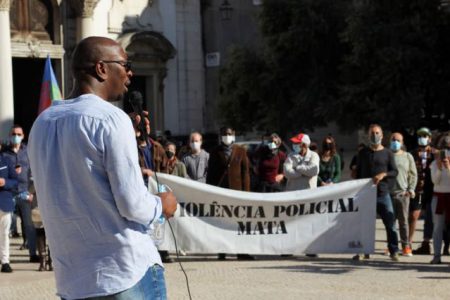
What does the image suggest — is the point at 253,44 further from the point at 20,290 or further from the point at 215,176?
the point at 20,290

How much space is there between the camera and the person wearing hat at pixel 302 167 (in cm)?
1417

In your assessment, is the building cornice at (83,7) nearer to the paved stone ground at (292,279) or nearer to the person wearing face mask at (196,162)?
the person wearing face mask at (196,162)

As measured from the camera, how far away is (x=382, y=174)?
13305 millimetres

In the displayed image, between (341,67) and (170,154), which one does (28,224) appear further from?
(341,67)

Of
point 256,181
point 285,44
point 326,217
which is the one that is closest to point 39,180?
point 326,217

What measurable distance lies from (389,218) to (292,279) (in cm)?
259

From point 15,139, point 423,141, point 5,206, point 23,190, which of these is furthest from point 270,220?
point 15,139

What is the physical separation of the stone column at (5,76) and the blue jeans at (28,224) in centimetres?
1388

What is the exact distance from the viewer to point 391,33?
A: 89.5ft

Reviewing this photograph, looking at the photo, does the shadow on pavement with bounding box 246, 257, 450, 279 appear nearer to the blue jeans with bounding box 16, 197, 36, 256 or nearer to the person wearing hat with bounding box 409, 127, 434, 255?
the person wearing hat with bounding box 409, 127, 434, 255

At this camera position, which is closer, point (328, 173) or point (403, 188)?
point (403, 188)

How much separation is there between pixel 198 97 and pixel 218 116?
5.30 ft

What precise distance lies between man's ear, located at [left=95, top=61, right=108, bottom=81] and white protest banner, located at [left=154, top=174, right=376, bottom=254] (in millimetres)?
9635

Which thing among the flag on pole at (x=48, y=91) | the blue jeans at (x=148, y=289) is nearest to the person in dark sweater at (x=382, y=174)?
the flag on pole at (x=48, y=91)
